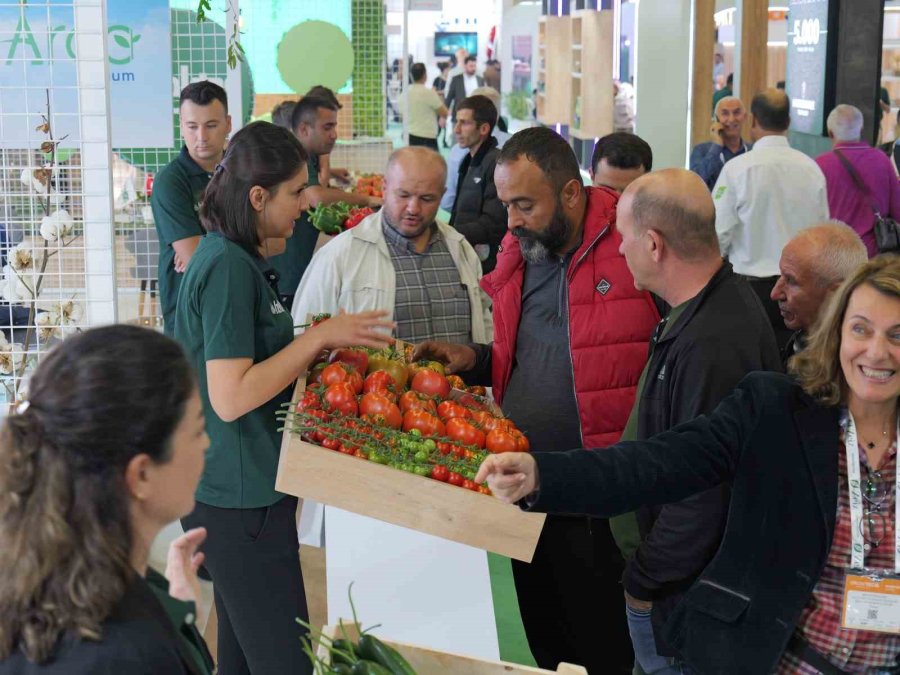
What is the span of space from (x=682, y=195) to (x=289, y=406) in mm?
1090

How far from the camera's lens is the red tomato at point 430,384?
3.17m

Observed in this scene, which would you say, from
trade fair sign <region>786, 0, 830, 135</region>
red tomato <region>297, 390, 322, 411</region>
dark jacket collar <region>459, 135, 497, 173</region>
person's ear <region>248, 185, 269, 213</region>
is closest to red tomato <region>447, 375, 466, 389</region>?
red tomato <region>297, 390, 322, 411</region>

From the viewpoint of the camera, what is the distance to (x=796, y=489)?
2145 mm

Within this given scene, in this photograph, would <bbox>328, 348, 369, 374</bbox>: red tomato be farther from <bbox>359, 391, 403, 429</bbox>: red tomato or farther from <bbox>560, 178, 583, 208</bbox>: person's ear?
<bbox>560, 178, 583, 208</bbox>: person's ear

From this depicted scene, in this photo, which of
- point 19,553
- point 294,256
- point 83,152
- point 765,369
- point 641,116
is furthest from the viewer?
point 641,116

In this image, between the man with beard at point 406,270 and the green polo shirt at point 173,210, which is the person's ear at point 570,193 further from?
the green polo shirt at point 173,210

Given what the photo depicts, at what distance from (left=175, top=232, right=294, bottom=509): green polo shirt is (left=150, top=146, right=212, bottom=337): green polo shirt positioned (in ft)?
5.61

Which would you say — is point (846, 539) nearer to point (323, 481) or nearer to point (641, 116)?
point (323, 481)

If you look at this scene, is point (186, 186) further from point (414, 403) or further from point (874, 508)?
point (874, 508)

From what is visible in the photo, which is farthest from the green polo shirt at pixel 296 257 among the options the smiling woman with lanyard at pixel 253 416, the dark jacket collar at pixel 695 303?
the dark jacket collar at pixel 695 303


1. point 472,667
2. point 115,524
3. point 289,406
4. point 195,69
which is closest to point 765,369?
point 472,667

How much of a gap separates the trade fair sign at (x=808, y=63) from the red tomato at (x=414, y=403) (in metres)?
6.20

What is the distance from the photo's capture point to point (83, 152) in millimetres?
3539

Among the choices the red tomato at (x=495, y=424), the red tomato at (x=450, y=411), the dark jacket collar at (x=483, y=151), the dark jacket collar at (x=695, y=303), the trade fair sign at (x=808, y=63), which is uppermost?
the trade fair sign at (x=808, y=63)
